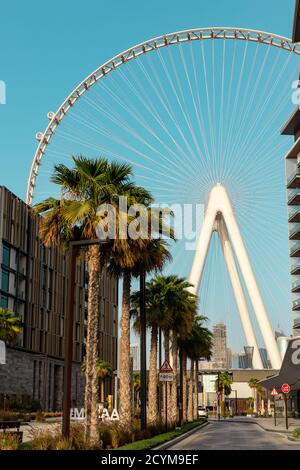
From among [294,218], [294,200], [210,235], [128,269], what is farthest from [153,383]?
[294,200]

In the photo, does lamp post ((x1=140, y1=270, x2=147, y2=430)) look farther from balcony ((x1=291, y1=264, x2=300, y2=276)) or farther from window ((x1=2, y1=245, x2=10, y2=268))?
balcony ((x1=291, y1=264, x2=300, y2=276))

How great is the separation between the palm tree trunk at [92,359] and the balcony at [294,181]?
215ft

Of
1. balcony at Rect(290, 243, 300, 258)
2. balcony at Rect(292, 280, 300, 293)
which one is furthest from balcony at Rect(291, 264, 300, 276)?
balcony at Rect(290, 243, 300, 258)

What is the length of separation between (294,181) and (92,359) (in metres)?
71.8

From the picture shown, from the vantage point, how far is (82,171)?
30.1 meters

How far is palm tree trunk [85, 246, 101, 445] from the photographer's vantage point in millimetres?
26312

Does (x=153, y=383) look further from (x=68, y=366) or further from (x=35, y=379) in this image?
(x=35, y=379)

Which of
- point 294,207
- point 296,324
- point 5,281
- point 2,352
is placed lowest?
point 2,352

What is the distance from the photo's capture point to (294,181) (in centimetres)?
9500

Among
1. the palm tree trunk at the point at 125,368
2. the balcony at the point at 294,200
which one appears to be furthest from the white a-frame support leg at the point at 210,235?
the palm tree trunk at the point at 125,368

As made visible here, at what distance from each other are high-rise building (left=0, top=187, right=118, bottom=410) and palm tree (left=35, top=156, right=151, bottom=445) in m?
47.0

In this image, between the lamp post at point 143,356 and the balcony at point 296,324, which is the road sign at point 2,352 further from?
the lamp post at point 143,356
